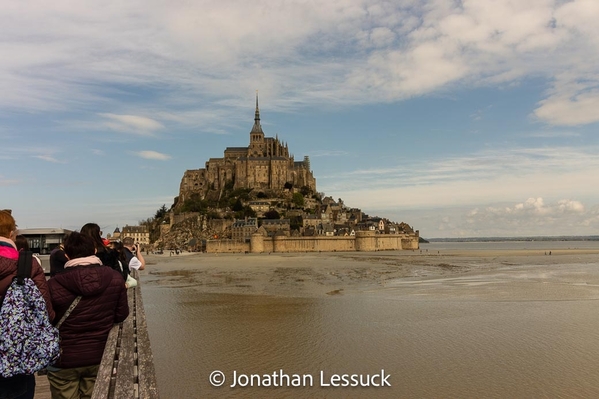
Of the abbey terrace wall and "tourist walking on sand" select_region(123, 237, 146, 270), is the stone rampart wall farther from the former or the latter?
"tourist walking on sand" select_region(123, 237, 146, 270)

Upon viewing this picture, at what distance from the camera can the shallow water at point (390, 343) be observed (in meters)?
8.80

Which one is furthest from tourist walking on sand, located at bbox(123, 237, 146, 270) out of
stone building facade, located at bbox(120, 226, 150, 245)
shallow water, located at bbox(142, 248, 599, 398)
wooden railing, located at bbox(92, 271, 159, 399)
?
stone building facade, located at bbox(120, 226, 150, 245)

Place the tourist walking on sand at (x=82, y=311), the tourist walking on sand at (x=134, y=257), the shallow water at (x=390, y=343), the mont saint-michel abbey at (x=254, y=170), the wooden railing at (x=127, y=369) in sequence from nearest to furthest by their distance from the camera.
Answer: the wooden railing at (x=127, y=369), the tourist walking on sand at (x=82, y=311), the tourist walking on sand at (x=134, y=257), the shallow water at (x=390, y=343), the mont saint-michel abbey at (x=254, y=170)

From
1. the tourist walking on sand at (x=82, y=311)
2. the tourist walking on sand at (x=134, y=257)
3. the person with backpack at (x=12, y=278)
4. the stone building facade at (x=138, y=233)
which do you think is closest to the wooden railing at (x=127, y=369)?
the tourist walking on sand at (x=82, y=311)

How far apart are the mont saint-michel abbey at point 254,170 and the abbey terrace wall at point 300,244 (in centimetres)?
2031

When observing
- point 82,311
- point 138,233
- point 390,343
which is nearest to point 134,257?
point 82,311

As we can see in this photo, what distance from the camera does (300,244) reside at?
228ft

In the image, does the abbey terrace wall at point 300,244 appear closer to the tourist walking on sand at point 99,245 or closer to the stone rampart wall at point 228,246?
the stone rampart wall at point 228,246

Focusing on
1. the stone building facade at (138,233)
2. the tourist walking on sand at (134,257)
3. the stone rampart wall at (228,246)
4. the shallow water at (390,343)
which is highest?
the stone building facade at (138,233)

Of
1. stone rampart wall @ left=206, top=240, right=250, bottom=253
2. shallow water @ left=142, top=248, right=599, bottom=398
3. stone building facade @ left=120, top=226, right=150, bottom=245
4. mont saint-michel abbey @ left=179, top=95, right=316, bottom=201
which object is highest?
mont saint-michel abbey @ left=179, top=95, right=316, bottom=201

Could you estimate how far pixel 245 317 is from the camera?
15672 millimetres

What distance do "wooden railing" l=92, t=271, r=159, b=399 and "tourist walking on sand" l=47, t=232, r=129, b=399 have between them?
193mm

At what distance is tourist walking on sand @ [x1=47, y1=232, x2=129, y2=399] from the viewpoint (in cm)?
369

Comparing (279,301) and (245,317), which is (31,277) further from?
(279,301)
